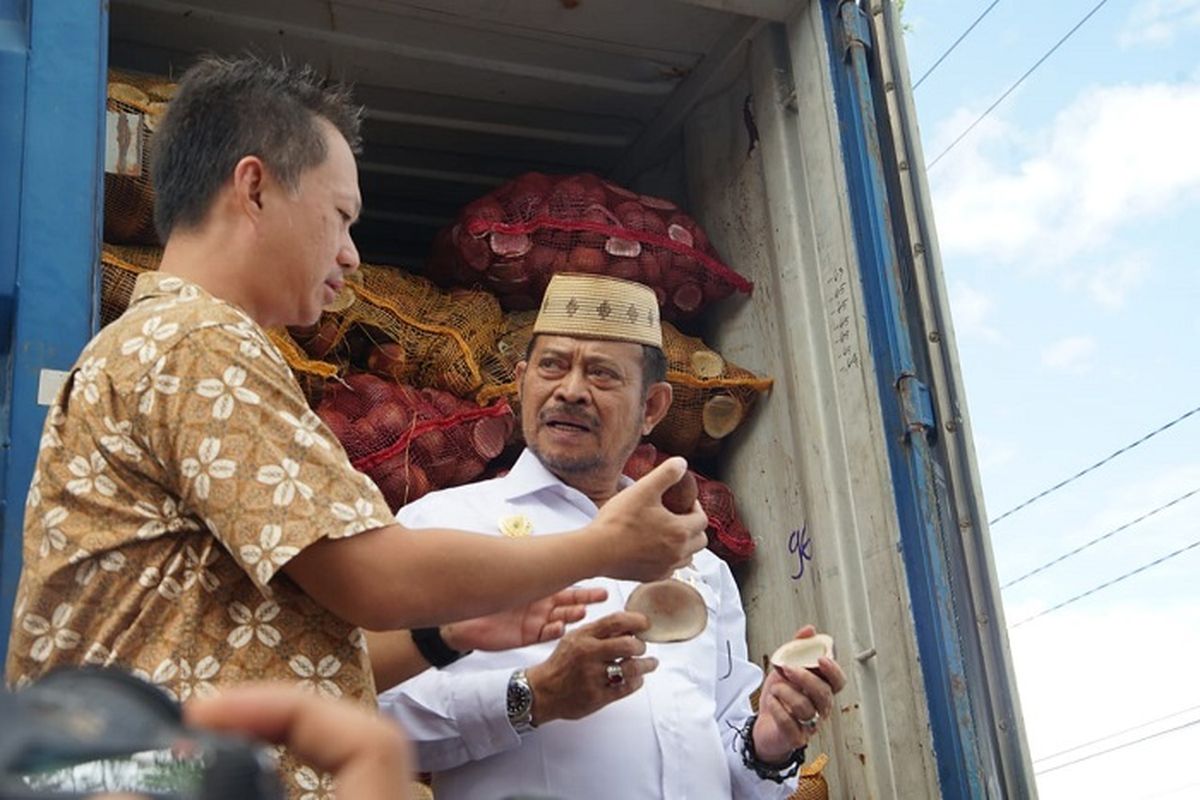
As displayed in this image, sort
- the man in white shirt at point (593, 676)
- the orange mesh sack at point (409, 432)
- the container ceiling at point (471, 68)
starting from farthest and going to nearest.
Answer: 1. the container ceiling at point (471, 68)
2. the orange mesh sack at point (409, 432)
3. the man in white shirt at point (593, 676)

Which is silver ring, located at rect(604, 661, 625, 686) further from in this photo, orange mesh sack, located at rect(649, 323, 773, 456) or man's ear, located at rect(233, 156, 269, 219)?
orange mesh sack, located at rect(649, 323, 773, 456)

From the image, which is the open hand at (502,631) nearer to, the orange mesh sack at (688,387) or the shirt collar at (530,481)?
the shirt collar at (530,481)

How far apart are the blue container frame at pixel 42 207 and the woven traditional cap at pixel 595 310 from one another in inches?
43.0

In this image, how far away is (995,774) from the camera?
2.93 meters

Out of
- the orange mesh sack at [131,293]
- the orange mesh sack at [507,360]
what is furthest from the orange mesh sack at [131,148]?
the orange mesh sack at [507,360]

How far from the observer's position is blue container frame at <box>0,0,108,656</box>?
7.54ft

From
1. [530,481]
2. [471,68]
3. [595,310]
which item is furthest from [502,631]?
[471,68]

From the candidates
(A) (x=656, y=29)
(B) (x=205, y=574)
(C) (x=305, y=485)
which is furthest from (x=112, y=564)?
(A) (x=656, y=29)

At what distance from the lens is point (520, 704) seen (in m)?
2.43

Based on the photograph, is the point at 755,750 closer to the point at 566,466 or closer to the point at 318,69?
the point at 566,466

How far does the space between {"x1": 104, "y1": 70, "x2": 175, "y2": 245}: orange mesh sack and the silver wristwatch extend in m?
1.30

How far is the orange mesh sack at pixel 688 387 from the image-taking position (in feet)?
12.5

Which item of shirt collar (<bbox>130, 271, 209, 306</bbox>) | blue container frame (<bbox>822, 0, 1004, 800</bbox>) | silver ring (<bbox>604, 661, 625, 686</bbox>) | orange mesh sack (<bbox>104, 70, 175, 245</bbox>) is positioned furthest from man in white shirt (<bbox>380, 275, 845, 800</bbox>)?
orange mesh sack (<bbox>104, 70, 175, 245</bbox>)

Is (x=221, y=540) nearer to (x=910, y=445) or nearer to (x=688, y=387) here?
(x=910, y=445)
